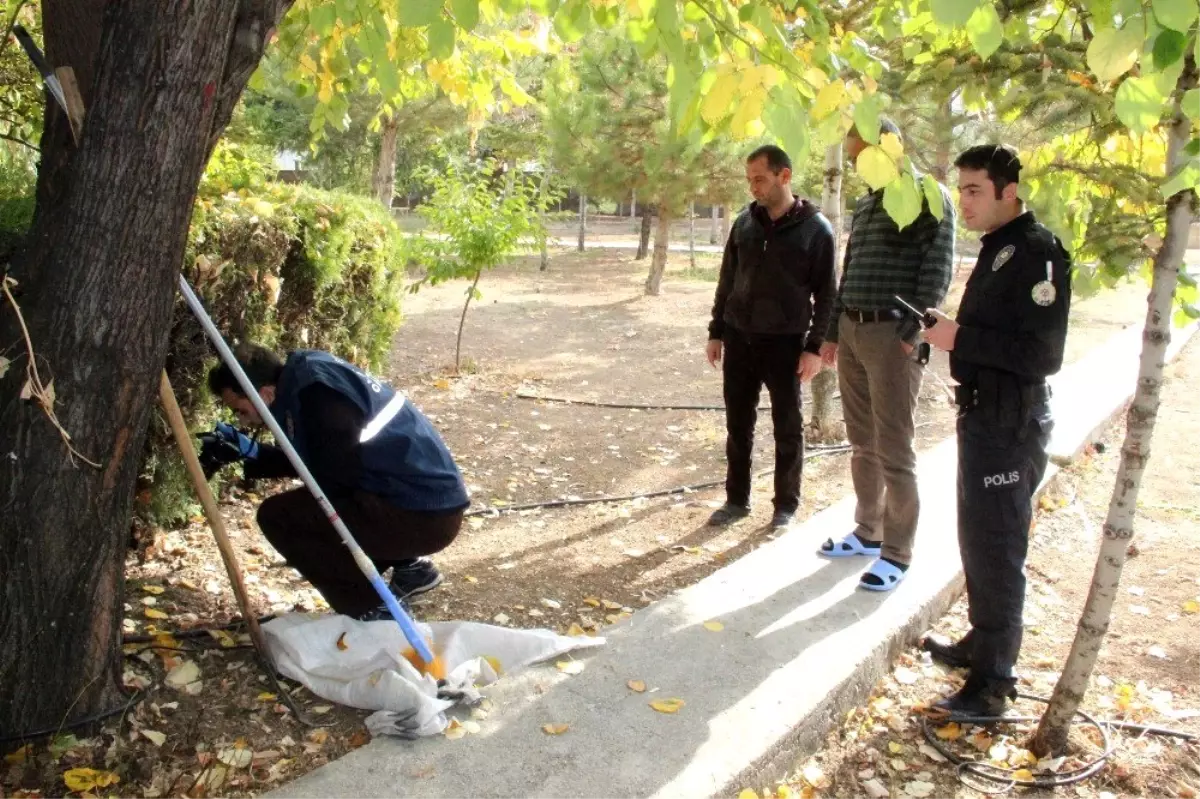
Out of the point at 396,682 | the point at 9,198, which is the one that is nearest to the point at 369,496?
the point at 396,682

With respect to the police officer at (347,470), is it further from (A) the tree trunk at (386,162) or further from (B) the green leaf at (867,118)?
(A) the tree trunk at (386,162)

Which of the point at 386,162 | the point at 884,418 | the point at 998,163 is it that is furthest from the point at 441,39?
the point at 386,162

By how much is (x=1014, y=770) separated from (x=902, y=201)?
1.94 m

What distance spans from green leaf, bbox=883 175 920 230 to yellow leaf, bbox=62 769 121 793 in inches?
101

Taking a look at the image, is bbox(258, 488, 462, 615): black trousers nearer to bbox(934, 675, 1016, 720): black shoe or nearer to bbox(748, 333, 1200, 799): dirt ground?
bbox(748, 333, 1200, 799): dirt ground

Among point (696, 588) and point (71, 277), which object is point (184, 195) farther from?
point (696, 588)

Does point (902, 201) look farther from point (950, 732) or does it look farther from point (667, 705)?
point (950, 732)

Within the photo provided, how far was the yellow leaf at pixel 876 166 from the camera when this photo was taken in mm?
2406

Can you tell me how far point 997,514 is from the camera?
3.31 m

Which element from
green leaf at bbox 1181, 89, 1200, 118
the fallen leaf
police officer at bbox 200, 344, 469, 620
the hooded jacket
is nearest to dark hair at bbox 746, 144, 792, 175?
the hooded jacket

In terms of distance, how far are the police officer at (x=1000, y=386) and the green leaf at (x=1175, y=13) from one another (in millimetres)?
1267

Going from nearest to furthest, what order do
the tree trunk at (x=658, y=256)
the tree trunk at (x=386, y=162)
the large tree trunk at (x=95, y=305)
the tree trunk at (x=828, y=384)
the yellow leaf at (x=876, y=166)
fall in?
the yellow leaf at (x=876, y=166)
the large tree trunk at (x=95, y=305)
the tree trunk at (x=828, y=384)
the tree trunk at (x=658, y=256)
the tree trunk at (x=386, y=162)

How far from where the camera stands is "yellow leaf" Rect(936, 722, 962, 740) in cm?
341

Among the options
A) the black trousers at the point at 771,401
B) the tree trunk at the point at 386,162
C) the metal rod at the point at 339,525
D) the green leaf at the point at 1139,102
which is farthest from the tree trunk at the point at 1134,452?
the tree trunk at the point at 386,162
